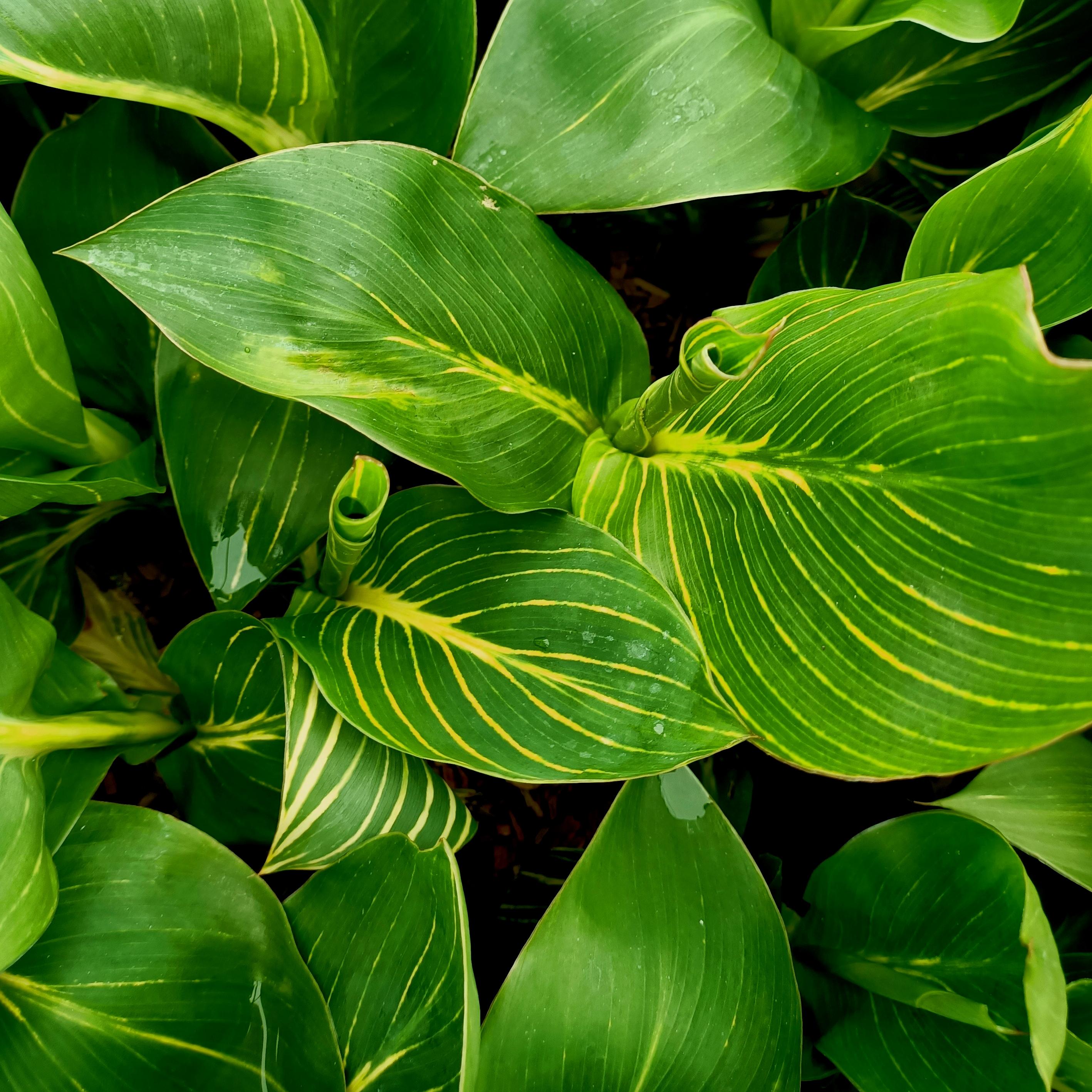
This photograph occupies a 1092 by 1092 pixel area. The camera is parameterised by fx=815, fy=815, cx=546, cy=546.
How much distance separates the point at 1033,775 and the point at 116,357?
950 mm

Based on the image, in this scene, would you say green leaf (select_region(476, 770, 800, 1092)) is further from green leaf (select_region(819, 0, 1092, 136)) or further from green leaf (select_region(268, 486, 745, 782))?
green leaf (select_region(819, 0, 1092, 136))

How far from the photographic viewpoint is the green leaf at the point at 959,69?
2.53 ft

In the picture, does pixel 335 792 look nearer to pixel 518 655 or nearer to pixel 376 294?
pixel 518 655

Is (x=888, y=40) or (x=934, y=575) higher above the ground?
(x=888, y=40)

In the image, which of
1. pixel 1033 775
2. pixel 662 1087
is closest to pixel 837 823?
pixel 1033 775

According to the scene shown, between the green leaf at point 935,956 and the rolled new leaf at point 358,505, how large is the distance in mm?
504

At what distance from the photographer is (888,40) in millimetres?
766

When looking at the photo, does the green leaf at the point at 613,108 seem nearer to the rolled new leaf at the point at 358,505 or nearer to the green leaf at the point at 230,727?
the rolled new leaf at the point at 358,505

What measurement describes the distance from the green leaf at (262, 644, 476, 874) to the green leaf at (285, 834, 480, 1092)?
1.2 inches

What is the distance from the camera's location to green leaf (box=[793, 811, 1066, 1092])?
1.97ft

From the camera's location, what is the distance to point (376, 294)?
599 millimetres

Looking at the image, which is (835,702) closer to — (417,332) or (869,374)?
(869,374)

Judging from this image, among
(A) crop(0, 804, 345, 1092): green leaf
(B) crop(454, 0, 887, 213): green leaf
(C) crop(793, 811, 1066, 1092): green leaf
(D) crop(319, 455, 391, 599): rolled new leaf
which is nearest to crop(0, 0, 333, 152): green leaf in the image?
(B) crop(454, 0, 887, 213): green leaf

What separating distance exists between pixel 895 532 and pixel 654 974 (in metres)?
0.39
